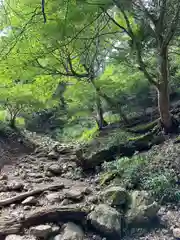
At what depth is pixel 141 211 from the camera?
3.13m

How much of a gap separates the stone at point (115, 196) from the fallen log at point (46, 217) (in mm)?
332

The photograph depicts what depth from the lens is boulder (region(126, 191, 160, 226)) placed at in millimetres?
3092

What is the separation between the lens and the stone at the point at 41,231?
283 centimetres

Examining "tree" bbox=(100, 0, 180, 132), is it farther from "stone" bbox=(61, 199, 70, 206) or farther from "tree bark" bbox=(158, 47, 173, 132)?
"stone" bbox=(61, 199, 70, 206)

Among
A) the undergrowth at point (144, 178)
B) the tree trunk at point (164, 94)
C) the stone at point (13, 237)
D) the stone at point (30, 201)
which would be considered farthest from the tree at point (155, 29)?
the stone at point (13, 237)

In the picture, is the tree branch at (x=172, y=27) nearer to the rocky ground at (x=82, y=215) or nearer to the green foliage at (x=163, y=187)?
the green foliage at (x=163, y=187)

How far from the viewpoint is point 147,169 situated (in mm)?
4016

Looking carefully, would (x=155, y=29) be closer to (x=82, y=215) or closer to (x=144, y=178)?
(x=144, y=178)

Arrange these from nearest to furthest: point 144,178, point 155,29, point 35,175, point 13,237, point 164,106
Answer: point 13,237 → point 144,178 → point 155,29 → point 35,175 → point 164,106

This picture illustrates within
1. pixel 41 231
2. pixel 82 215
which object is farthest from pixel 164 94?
pixel 41 231

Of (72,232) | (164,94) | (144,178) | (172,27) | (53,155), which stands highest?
(172,27)

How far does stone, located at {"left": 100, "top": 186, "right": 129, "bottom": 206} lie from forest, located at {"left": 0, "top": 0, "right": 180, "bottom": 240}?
0.04ft

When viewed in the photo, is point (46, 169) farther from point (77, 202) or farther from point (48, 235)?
point (48, 235)

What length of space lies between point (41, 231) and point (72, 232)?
354mm
